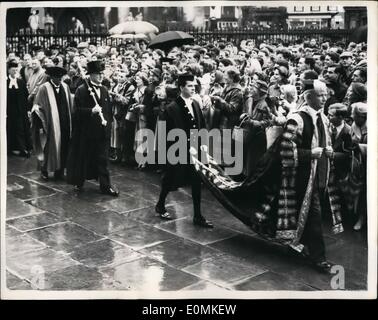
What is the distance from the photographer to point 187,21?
5414mm

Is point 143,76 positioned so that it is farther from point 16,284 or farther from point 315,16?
point 16,284

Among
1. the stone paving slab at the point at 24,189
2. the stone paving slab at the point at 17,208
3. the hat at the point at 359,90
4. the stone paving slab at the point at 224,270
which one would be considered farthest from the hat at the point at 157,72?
the stone paving slab at the point at 224,270

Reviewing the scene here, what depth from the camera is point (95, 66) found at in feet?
20.3

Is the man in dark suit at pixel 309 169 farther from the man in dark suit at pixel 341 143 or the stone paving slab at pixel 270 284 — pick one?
the stone paving slab at pixel 270 284

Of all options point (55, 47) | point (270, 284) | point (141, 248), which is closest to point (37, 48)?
point (55, 47)

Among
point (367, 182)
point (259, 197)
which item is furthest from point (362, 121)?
point (259, 197)

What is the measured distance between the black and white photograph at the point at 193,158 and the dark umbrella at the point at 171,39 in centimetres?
2

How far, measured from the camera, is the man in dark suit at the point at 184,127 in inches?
219

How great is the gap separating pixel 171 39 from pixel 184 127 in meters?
0.79

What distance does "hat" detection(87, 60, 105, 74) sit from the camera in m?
6.16

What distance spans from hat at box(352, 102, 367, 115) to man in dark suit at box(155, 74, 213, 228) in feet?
4.15
